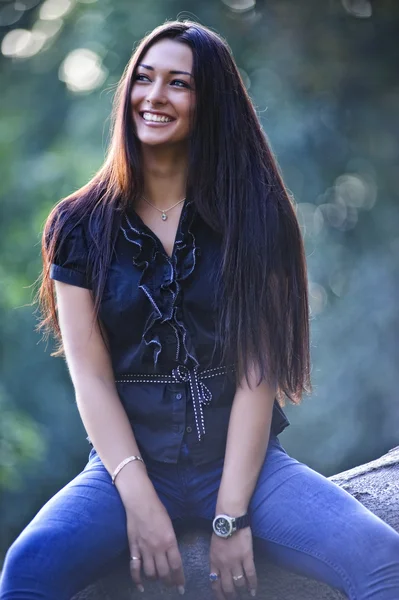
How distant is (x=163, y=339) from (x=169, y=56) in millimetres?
652

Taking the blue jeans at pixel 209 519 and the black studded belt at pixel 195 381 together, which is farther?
the black studded belt at pixel 195 381

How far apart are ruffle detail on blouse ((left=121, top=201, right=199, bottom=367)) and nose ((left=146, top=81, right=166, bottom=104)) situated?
247mm

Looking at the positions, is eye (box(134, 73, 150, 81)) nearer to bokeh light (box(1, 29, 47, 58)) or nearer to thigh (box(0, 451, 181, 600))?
thigh (box(0, 451, 181, 600))

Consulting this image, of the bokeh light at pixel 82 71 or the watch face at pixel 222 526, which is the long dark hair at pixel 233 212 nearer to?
the watch face at pixel 222 526

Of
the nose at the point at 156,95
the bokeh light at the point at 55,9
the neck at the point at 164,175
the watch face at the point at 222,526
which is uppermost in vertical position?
the nose at the point at 156,95

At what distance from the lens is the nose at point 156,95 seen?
6.68 feet

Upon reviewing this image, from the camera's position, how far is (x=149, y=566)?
185cm

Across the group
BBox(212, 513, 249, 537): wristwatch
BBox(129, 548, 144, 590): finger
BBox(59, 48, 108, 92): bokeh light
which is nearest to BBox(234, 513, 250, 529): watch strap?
BBox(212, 513, 249, 537): wristwatch

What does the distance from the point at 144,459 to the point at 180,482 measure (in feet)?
0.32

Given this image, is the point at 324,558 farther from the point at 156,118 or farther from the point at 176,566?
the point at 156,118

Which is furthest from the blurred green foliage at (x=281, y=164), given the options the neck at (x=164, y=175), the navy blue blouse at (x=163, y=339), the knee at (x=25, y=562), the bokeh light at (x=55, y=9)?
the knee at (x=25, y=562)

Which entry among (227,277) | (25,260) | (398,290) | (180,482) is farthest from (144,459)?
(398,290)

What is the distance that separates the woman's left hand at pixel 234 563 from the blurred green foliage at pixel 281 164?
5128mm

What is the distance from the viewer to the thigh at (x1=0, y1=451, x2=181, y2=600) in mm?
1712
